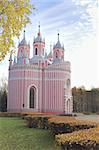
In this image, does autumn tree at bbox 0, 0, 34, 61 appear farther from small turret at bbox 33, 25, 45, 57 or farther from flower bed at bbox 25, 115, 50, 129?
small turret at bbox 33, 25, 45, 57

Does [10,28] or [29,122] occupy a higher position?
[10,28]

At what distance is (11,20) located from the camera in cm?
774

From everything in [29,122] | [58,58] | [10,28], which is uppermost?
[58,58]

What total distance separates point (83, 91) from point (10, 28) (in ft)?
162

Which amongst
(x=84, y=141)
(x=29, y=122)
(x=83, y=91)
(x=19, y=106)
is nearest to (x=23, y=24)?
(x=84, y=141)

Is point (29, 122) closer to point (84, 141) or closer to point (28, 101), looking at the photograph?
point (84, 141)

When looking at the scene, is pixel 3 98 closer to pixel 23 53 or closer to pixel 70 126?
pixel 23 53

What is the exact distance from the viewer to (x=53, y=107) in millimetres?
37906

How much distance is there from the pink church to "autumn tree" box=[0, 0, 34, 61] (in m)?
30.0

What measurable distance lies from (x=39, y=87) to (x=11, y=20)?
31.6 m

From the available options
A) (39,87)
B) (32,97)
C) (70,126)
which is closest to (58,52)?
(39,87)

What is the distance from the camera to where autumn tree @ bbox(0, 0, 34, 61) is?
7.69 meters

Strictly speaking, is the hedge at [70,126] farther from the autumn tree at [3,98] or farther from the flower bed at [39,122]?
the autumn tree at [3,98]

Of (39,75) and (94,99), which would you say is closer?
(39,75)
